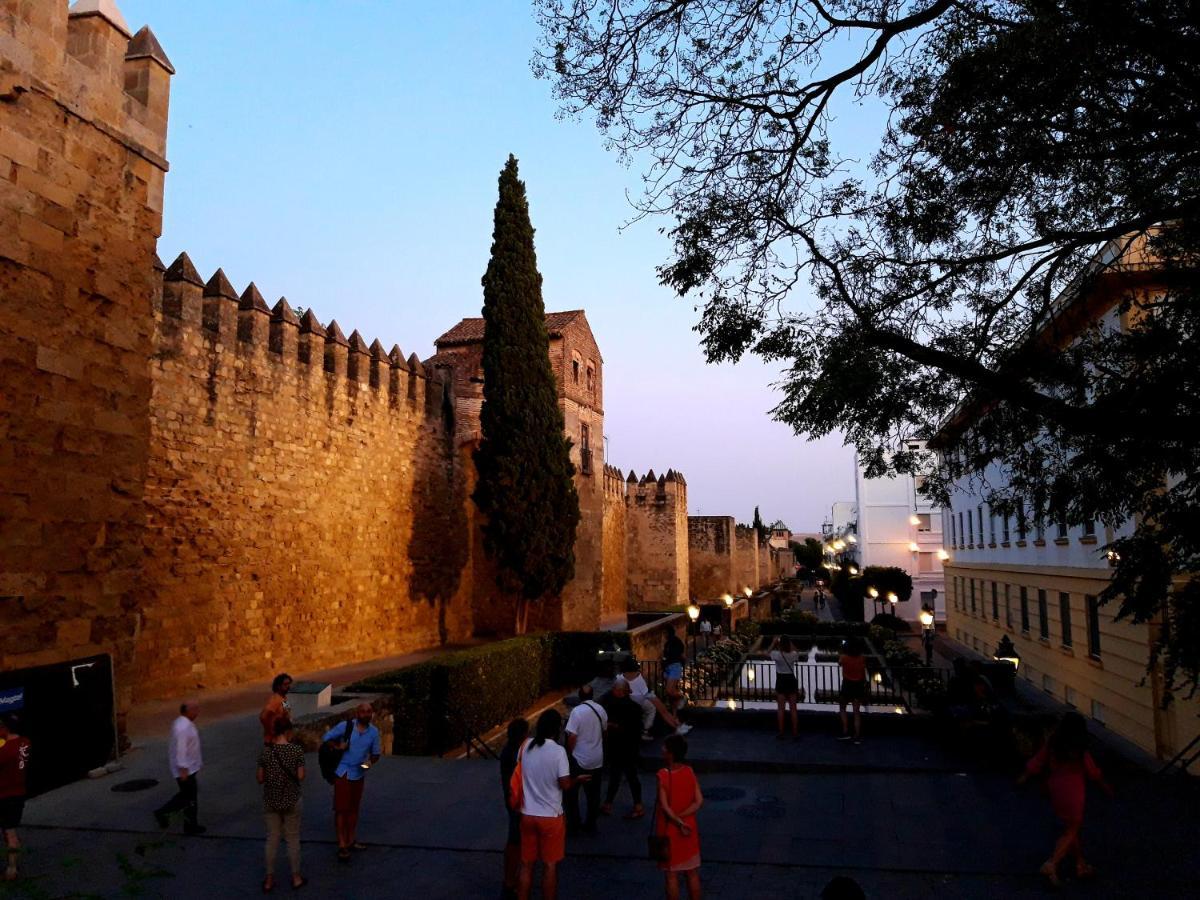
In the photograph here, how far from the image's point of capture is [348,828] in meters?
6.50

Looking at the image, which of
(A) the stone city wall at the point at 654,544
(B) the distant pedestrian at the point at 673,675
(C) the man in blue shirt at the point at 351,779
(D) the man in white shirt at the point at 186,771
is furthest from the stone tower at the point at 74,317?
(A) the stone city wall at the point at 654,544

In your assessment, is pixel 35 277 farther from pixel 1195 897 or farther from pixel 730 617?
pixel 730 617

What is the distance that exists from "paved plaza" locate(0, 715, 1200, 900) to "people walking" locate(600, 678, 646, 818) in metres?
0.23

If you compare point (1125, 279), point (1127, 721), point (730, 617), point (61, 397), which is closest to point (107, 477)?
point (61, 397)

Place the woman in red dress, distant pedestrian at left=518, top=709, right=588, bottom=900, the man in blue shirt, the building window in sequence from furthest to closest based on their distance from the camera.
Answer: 1. the building window
2. the man in blue shirt
3. distant pedestrian at left=518, top=709, right=588, bottom=900
4. the woman in red dress

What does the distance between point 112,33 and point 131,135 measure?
1060 millimetres

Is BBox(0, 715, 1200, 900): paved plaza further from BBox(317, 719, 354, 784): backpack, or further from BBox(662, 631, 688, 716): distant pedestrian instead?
BBox(662, 631, 688, 716): distant pedestrian

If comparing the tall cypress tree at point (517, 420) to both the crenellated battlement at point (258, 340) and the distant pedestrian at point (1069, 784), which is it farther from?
the distant pedestrian at point (1069, 784)

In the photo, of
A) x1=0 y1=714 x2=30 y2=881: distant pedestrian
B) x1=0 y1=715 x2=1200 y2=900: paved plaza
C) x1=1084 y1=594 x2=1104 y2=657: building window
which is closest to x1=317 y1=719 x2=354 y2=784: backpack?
x1=0 y1=715 x2=1200 y2=900: paved plaza

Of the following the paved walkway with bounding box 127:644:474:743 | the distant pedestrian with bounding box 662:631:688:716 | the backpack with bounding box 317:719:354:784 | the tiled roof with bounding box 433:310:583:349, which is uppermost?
the tiled roof with bounding box 433:310:583:349

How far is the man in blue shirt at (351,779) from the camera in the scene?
6.44 metres

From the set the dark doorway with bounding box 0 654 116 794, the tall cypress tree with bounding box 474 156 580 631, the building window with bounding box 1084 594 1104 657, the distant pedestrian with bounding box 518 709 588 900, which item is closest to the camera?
the distant pedestrian with bounding box 518 709 588 900

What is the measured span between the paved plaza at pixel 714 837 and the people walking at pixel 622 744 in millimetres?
233

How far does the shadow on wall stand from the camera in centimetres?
2308
